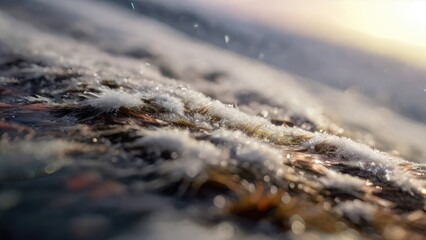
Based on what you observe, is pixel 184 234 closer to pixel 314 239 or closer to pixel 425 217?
pixel 314 239

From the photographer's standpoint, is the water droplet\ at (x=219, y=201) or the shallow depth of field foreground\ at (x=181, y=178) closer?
the shallow depth of field foreground\ at (x=181, y=178)

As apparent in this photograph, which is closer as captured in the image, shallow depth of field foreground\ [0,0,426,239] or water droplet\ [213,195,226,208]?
shallow depth of field foreground\ [0,0,426,239]

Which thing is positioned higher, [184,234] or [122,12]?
[184,234]

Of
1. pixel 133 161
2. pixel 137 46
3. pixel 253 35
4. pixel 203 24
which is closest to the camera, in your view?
pixel 133 161

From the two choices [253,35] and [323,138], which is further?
[253,35]

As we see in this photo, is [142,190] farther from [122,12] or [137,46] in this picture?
[122,12]

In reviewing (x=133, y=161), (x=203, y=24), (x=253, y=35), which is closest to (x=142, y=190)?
(x=133, y=161)

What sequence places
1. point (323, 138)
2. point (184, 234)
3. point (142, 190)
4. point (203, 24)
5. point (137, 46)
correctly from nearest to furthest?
point (184, 234) < point (142, 190) < point (323, 138) < point (137, 46) < point (203, 24)

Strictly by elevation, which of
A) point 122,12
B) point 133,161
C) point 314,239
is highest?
point 314,239

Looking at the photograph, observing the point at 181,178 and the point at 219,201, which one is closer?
the point at 219,201
